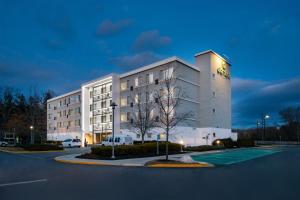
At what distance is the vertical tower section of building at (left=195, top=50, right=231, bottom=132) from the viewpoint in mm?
47781

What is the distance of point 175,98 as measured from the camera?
38.1m

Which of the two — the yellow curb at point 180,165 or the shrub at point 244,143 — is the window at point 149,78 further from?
the yellow curb at point 180,165

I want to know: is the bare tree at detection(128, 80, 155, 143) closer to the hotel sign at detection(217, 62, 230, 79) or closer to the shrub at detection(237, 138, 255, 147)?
the hotel sign at detection(217, 62, 230, 79)

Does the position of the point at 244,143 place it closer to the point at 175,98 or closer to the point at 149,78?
the point at 175,98

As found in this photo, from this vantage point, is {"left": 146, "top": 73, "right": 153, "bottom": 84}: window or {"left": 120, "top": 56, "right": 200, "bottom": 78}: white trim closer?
{"left": 120, "top": 56, "right": 200, "bottom": 78}: white trim

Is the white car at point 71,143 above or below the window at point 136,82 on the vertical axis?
below

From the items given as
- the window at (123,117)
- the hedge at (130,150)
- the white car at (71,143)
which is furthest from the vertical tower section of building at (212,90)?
the white car at (71,143)

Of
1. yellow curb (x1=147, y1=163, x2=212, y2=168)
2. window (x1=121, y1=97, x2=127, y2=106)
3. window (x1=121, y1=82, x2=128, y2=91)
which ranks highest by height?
window (x1=121, y1=82, x2=128, y2=91)

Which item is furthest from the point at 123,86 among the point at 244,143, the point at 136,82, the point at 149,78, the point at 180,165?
the point at 180,165

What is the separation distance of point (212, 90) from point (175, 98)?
1247cm

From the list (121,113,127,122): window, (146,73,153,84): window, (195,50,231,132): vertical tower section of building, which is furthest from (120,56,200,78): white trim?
(121,113,127,122): window

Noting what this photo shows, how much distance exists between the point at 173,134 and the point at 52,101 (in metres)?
47.5

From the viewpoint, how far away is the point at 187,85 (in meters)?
45.2

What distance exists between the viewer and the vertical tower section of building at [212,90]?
47781 millimetres
